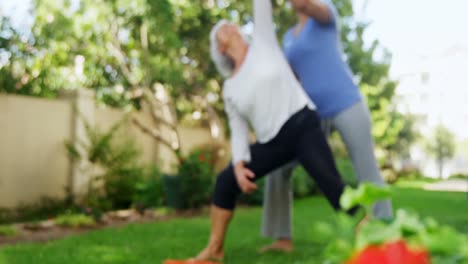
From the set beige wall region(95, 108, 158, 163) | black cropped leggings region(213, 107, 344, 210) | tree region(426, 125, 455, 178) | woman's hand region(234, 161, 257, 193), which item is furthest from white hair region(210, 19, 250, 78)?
tree region(426, 125, 455, 178)

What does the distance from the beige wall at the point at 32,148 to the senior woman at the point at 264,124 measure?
595 cm

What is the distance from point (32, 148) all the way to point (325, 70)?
654 cm

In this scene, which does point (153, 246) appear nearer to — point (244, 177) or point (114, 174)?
point (244, 177)

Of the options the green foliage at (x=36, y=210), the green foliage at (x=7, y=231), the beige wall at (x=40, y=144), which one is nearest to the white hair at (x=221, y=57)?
the green foliage at (x=7, y=231)

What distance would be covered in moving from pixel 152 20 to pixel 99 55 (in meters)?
2.41

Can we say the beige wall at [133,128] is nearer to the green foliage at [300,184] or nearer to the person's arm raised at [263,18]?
the green foliage at [300,184]

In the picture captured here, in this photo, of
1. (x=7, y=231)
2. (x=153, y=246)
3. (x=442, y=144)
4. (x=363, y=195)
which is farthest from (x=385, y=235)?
(x=442, y=144)

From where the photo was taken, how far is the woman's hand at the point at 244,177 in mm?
3194

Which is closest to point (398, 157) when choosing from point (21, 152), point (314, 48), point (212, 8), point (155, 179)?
point (212, 8)

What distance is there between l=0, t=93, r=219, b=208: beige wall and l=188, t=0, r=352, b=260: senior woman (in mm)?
5959

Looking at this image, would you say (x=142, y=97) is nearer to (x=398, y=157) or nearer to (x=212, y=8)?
(x=212, y=8)

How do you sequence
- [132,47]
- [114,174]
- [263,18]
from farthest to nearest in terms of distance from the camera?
[132,47], [114,174], [263,18]

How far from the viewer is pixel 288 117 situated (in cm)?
324

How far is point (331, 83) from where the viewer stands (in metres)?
3.49
